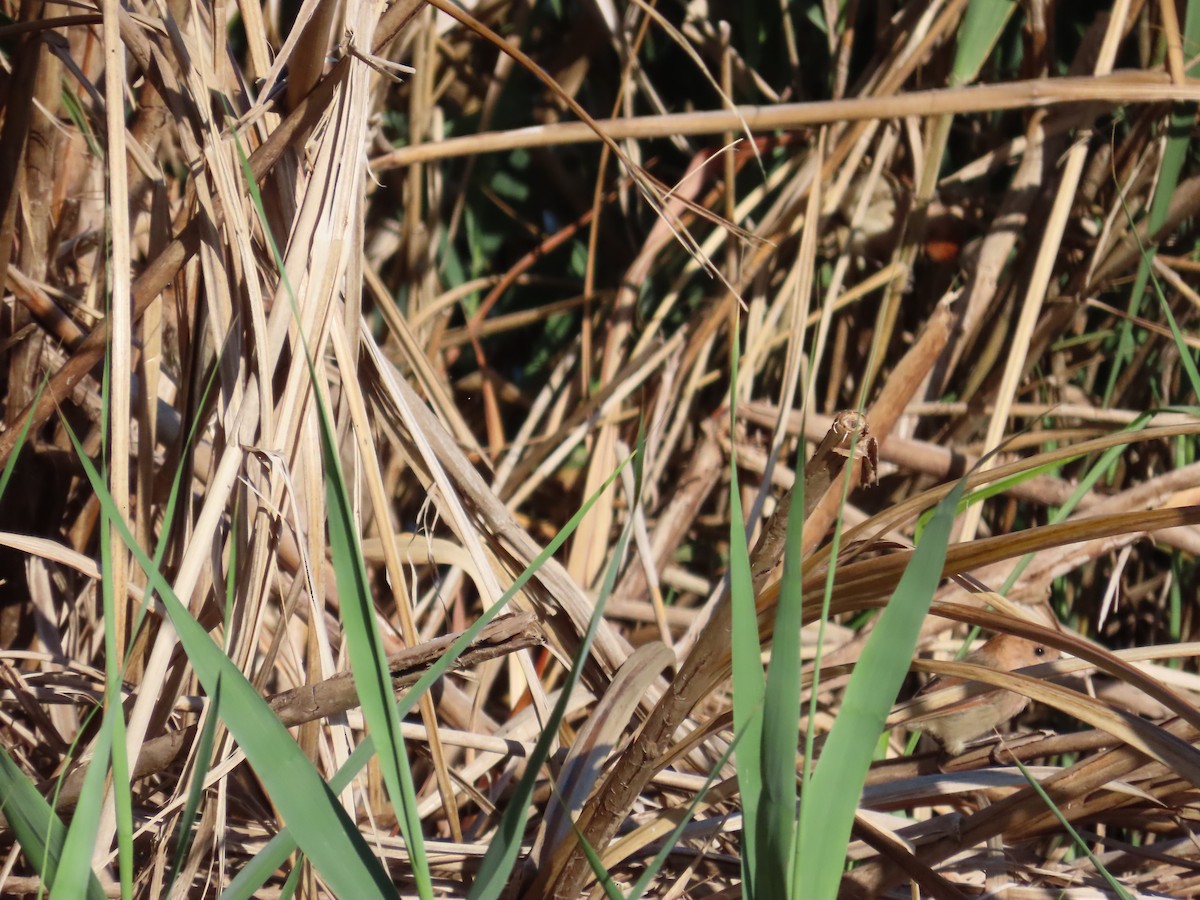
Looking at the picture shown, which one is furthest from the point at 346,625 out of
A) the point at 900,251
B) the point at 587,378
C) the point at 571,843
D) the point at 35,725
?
the point at 900,251

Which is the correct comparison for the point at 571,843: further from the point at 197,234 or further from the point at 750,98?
the point at 750,98

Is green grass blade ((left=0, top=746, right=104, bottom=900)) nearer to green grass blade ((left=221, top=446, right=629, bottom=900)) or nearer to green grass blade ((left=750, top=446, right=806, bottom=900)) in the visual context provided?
green grass blade ((left=221, top=446, right=629, bottom=900))

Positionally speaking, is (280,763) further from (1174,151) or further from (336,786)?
(1174,151)

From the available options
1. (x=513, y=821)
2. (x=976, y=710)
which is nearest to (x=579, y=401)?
(x=976, y=710)

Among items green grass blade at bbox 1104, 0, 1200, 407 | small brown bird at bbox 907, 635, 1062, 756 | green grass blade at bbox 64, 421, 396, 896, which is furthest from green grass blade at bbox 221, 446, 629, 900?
green grass blade at bbox 1104, 0, 1200, 407

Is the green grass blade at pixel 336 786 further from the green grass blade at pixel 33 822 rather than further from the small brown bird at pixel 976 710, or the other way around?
the small brown bird at pixel 976 710

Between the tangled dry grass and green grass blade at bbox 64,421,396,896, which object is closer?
green grass blade at bbox 64,421,396,896
